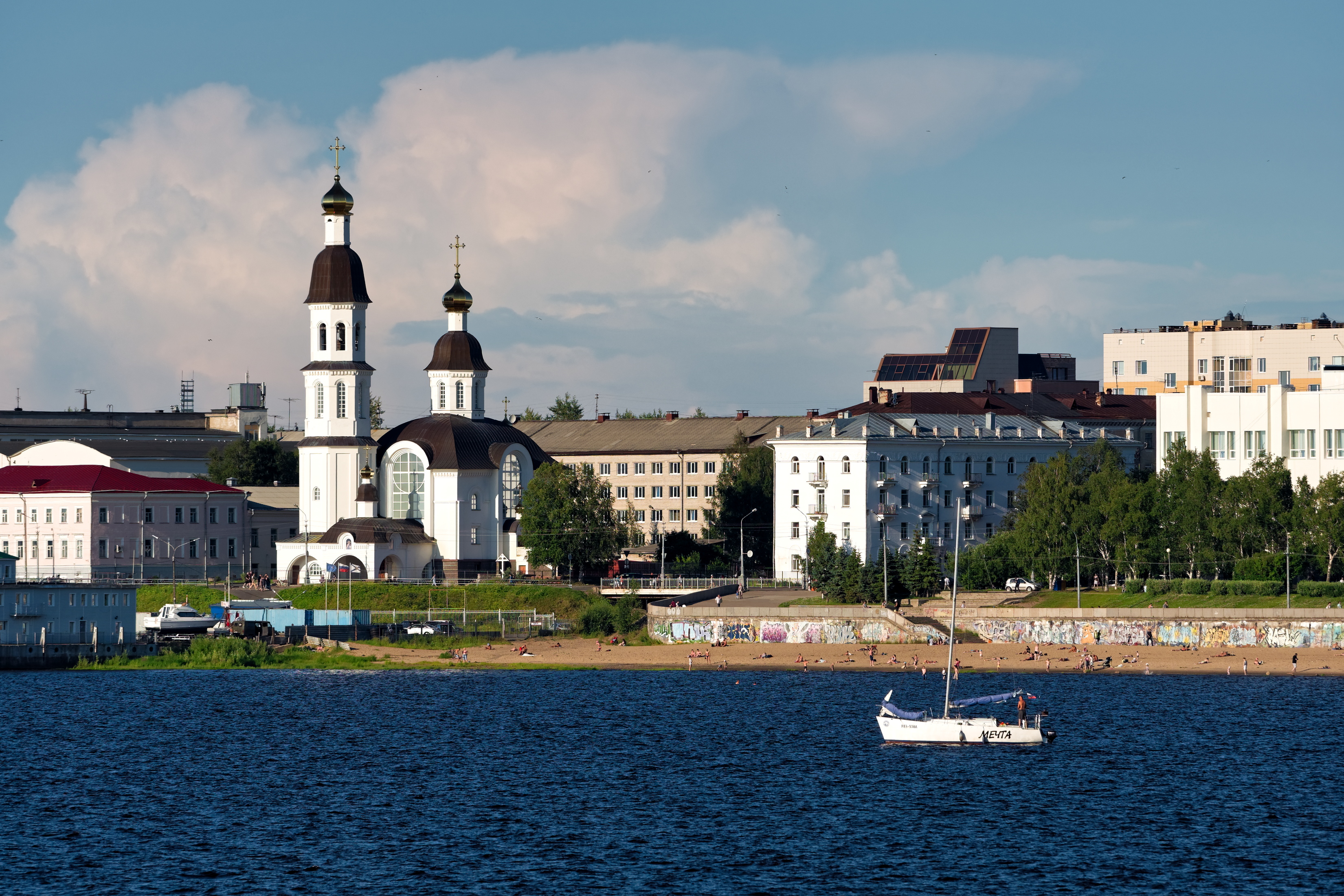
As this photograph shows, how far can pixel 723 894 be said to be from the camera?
53219mm

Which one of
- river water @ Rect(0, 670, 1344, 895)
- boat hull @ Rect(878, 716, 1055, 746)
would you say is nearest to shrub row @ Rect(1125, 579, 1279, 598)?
river water @ Rect(0, 670, 1344, 895)

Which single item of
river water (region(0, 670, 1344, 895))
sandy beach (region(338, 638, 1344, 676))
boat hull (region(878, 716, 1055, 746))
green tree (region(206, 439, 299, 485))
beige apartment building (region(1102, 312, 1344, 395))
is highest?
beige apartment building (region(1102, 312, 1344, 395))

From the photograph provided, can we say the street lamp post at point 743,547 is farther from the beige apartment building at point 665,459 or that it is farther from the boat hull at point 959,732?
the boat hull at point 959,732

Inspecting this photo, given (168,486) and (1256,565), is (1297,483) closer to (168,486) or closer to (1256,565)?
(1256,565)

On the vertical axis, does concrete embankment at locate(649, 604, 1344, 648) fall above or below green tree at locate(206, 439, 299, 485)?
below

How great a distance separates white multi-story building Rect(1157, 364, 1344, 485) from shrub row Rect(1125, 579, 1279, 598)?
11.6m

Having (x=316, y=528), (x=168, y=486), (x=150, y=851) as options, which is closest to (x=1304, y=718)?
(x=150, y=851)

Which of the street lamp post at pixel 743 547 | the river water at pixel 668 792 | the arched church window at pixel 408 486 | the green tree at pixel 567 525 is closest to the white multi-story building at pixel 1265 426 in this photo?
the river water at pixel 668 792

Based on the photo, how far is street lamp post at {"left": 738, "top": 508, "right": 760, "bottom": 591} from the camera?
132m

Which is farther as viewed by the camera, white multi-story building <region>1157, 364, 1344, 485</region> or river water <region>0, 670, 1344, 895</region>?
white multi-story building <region>1157, 364, 1344, 485</region>

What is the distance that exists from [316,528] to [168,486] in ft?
41.5

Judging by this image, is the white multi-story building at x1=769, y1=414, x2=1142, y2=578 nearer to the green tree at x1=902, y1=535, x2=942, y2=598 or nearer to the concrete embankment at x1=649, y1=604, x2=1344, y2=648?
the green tree at x1=902, y1=535, x2=942, y2=598

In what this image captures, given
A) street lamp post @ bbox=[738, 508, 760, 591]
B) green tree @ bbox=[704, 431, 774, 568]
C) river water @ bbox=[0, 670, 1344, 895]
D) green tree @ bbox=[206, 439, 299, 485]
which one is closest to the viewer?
river water @ bbox=[0, 670, 1344, 895]

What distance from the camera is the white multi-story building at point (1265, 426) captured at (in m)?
120
